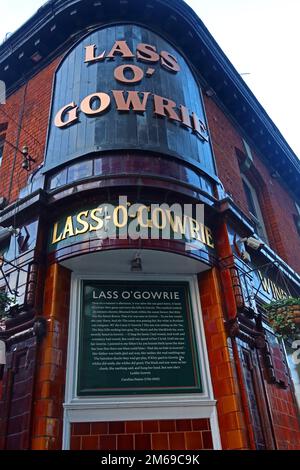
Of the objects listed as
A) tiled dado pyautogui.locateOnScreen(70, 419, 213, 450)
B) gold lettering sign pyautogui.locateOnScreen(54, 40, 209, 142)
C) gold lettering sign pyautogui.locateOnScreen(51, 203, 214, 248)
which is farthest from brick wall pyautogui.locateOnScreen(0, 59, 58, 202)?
tiled dado pyautogui.locateOnScreen(70, 419, 213, 450)

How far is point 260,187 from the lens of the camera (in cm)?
1021

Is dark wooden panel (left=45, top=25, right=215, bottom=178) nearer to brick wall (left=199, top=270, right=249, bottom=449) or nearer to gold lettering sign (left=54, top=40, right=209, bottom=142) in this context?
gold lettering sign (left=54, top=40, right=209, bottom=142)

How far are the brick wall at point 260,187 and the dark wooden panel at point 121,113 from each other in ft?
3.12

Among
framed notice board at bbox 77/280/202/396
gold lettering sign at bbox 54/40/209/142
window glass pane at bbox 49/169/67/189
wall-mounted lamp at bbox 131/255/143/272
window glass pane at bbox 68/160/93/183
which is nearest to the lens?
framed notice board at bbox 77/280/202/396

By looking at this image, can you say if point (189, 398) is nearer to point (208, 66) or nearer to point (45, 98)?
point (45, 98)

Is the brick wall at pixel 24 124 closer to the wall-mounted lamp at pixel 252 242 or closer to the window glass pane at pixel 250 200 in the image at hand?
the wall-mounted lamp at pixel 252 242

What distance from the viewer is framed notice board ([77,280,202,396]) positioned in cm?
463

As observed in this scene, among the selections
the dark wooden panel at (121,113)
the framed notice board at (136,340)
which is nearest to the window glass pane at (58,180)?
the dark wooden panel at (121,113)

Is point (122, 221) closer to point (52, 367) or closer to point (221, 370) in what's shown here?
point (52, 367)

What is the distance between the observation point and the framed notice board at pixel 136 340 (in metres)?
4.63

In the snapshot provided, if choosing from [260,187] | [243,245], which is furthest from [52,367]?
[260,187]

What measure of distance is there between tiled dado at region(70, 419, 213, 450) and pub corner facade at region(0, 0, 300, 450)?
0.04ft

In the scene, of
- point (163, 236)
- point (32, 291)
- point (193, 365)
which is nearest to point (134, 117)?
point (163, 236)
